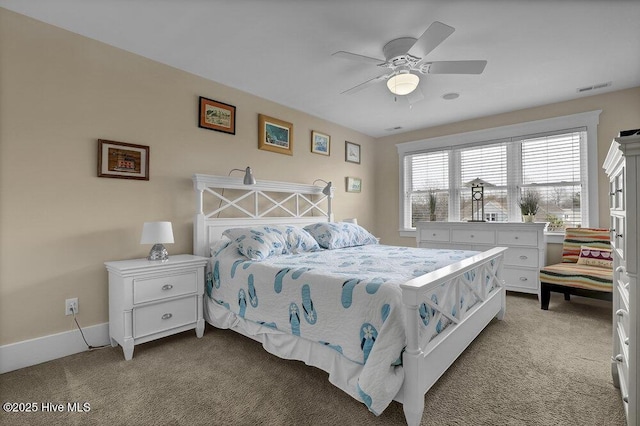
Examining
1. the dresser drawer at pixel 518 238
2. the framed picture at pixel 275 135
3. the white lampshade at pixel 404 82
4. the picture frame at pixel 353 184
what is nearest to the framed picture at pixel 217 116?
the framed picture at pixel 275 135

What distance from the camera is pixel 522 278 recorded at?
A: 12.6 feet

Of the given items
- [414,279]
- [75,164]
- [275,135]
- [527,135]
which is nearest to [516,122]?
[527,135]

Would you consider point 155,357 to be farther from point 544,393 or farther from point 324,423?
point 544,393

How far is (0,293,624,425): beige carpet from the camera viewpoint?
1.60 meters

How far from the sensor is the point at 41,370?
6.93 feet

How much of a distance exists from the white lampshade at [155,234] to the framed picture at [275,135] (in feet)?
5.38

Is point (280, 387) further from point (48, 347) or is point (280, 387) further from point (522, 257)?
point (522, 257)

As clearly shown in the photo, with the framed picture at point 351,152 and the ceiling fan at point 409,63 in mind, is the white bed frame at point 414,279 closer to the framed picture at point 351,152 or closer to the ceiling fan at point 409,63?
the framed picture at point 351,152

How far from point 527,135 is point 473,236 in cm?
155

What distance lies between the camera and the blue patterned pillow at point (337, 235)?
11.1ft

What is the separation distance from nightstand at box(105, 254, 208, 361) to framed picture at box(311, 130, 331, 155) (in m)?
2.43

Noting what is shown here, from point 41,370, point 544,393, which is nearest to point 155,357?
point 41,370

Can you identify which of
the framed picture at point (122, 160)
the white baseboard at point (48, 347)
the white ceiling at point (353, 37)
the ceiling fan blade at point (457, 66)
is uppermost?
the white ceiling at point (353, 37)

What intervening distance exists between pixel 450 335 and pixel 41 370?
2694 millimetres
